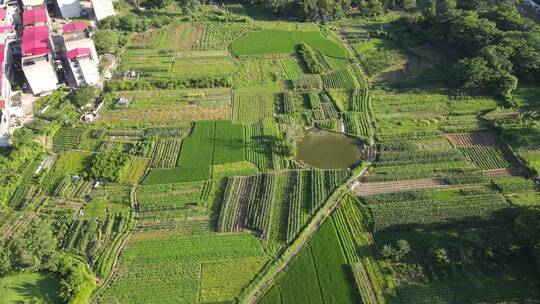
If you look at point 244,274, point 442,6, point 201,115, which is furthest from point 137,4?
point 244,274

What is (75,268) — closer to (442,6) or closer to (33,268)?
(33,268)

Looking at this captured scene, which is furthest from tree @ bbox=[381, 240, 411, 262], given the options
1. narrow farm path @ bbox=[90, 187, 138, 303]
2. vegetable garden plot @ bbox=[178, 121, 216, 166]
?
narrow farm path @ bbox=[90, 187, 138, 303]

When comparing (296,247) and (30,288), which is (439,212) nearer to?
(296,247)

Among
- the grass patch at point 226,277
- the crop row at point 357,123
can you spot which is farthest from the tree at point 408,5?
the grass patch at point 226,277

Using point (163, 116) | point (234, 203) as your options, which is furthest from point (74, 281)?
point (163, 116)

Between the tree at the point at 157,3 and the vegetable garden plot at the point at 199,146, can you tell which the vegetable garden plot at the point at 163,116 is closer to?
the vegetable garden plot at the point at 199,146

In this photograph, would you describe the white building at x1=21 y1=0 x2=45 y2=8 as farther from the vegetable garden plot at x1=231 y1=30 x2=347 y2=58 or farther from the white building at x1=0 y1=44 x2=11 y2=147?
the vegetable garden plot at x1=231 y1=30 x2=347 y2=58
